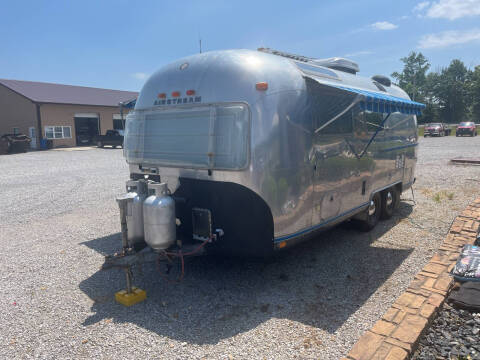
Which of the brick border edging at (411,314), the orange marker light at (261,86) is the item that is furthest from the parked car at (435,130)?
the orange marker light at (261,86)

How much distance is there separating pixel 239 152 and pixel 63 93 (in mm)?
34996

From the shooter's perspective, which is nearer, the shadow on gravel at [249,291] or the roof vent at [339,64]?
the shadow on gravel at [249,291]

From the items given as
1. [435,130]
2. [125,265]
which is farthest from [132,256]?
[435,130]

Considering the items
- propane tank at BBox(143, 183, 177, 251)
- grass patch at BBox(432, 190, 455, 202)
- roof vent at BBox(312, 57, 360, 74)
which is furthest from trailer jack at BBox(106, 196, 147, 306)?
grass patch at BBox(432, 190, 455, 202)

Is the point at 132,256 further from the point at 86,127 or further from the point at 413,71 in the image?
the point at 413,71

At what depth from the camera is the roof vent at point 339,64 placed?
6.24 m

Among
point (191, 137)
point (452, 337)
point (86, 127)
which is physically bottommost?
point (452, 337)

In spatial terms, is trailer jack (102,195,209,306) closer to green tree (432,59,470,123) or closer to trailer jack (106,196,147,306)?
trailer jack (106,196,147,306)

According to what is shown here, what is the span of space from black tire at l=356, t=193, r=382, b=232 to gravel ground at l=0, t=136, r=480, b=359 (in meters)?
0.16

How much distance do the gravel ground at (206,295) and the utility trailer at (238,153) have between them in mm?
609

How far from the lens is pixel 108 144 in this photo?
30.1 meters

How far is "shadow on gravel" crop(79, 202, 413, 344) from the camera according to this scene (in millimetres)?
3836

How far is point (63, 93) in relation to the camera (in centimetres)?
3419

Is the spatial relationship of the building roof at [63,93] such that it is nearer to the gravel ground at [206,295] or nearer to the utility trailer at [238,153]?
the gravel ground at [206,295]
